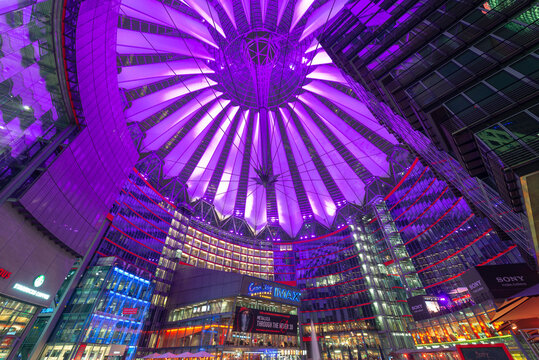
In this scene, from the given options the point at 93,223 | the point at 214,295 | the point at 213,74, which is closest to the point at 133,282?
the point at 214,295

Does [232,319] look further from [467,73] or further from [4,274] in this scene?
[467,73]

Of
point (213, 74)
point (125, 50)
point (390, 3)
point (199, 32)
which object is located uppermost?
point (213, 74)

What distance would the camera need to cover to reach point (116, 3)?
1925 cm

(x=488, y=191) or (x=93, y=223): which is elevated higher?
(x=93, y=223)

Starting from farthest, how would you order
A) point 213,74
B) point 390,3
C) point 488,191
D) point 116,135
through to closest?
point 213,74
point 116,135
point 390,3
point 488,191

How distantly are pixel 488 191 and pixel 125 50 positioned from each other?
118 ft

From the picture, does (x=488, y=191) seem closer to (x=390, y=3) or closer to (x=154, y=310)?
(x=390, y=3)

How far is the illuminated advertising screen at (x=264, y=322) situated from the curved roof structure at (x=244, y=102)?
19931mm

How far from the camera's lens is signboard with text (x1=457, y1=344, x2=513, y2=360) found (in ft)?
29.0

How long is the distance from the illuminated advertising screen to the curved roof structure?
19931mm

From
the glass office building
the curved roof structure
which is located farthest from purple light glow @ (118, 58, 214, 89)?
the glass office building

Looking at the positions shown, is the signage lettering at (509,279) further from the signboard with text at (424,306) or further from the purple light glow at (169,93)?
the purple light glow at (169,93)

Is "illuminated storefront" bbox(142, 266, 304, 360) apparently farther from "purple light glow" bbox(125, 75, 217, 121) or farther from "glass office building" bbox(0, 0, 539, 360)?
"purple light glow" bbox(125, 75, 217, 121)

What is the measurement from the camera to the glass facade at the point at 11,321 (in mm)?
16234
